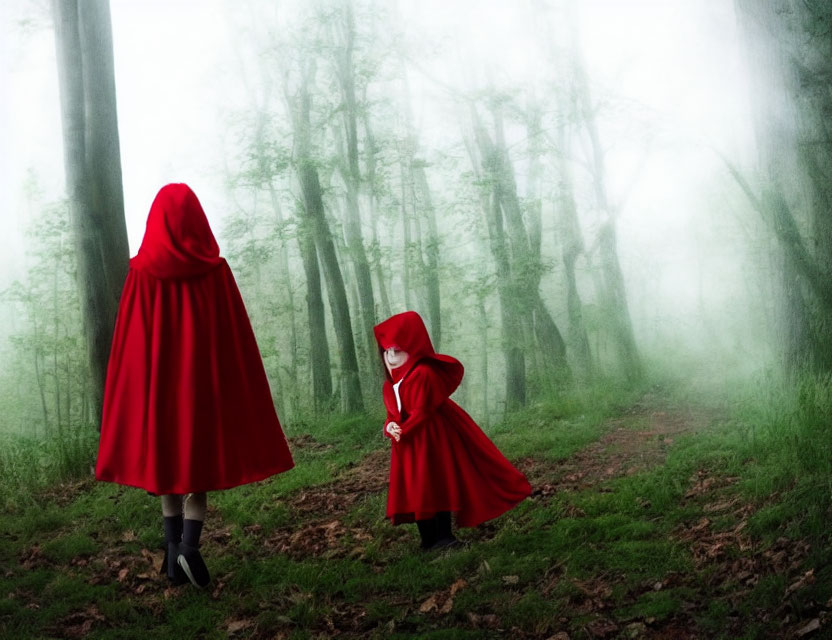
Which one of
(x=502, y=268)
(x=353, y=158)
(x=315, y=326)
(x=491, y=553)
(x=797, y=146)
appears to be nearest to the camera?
(x=491, y=553)

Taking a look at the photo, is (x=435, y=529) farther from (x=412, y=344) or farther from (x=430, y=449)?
(x=412, y=344)

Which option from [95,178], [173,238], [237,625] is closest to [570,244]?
[95,178]

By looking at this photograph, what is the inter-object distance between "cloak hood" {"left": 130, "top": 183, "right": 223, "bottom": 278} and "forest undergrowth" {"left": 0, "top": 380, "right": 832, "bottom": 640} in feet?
6.19

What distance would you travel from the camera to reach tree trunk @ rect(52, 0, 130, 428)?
7895 millimetres

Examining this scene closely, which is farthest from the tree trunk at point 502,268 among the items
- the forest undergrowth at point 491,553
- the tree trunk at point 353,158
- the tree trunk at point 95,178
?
the tree trunk at point 95,178

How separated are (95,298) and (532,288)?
729 centimetres

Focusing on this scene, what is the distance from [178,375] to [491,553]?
228 cm

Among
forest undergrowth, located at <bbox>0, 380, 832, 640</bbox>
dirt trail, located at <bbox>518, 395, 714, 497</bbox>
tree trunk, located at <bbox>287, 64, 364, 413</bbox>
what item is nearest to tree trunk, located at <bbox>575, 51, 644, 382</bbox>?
dirt trail, located at <bbox>518, 395, 714, 497</bbox>

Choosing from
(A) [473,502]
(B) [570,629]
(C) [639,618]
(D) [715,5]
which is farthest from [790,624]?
(D) [715,5]

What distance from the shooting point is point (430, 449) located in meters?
5.04

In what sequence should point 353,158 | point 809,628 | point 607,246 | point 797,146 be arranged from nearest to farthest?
point 809,628
point 797,146
point 353,158
point 607,246

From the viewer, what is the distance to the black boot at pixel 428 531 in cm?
513

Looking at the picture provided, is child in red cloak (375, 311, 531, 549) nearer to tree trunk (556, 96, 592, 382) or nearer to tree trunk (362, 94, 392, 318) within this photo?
tree trunk (556, 96, 592, 382)

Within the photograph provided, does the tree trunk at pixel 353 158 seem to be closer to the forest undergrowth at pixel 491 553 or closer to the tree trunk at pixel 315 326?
the tree trunk at pixel 315 326
